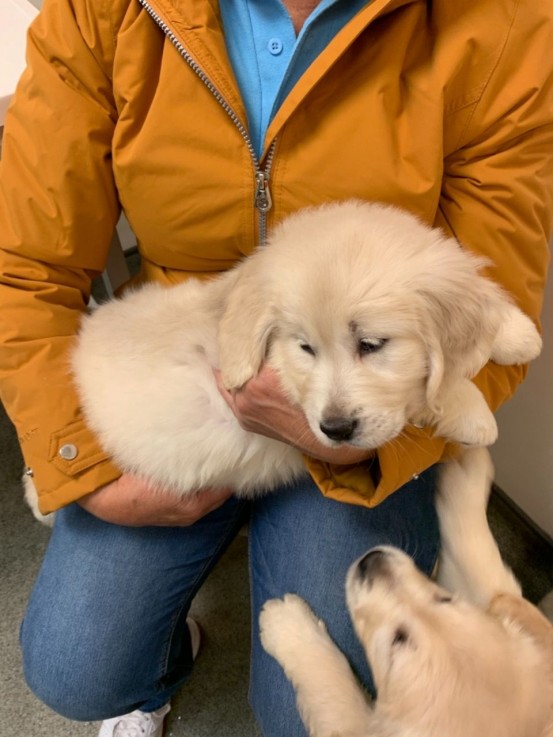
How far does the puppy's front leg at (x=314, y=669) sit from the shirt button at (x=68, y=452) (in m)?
0.51

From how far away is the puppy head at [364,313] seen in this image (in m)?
1.05

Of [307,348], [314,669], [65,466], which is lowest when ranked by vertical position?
[314,669]

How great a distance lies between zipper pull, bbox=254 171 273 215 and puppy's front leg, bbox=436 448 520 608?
0.65m

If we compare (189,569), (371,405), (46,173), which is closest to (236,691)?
(189,569)

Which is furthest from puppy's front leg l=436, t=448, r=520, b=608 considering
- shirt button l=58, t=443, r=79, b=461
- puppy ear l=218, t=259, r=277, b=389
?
shirt button l=58, t=443, r=79, b=461

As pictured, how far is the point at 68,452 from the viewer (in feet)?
4.22

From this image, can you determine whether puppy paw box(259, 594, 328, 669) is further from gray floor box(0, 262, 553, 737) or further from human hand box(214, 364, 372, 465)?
gray floor box(0, 262, 553, 737)

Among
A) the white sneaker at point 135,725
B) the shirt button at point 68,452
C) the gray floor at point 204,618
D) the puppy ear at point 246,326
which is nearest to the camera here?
the puppy ear at point 246,326

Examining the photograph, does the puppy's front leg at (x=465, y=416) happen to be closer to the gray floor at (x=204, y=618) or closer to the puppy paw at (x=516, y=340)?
the puppy paw at (x=516, y=340)

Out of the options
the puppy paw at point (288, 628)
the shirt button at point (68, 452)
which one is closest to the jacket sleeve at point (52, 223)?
the shirt button at point (68, 452)

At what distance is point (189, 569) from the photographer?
1437 millimetres

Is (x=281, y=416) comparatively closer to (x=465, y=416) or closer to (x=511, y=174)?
(x=465, y=416)

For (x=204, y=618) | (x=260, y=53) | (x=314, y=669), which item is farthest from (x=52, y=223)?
(x=204, y=618)

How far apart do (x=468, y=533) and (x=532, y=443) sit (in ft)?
1.93
